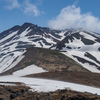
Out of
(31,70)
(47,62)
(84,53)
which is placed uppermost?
(84,53)

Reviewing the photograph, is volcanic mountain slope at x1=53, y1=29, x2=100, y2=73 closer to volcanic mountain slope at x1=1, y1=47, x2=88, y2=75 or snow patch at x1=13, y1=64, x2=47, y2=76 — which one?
volcanic mountain slope at x1=1, y1=47, x2=88, y2=75

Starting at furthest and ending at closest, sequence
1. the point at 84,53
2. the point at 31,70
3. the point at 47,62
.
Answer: the point at 84,53, the point at 47,62, the point at 31,70

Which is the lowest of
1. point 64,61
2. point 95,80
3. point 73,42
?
point 95,80

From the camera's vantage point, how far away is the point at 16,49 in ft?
583

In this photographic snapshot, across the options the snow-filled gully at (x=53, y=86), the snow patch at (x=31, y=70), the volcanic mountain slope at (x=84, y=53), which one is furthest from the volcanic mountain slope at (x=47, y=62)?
the snow-filled gully at (x=53, y=86)

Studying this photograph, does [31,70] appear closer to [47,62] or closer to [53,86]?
[47,62]

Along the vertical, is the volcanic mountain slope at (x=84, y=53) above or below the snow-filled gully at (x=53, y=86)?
above

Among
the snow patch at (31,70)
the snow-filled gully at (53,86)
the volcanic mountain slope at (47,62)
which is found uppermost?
the volcanic mountain slope at (47,62)

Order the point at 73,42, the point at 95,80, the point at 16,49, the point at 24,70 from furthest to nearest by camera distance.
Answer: the point at 16,49 → the point at 73,42 → the point at 24,70 → the point at 95,80

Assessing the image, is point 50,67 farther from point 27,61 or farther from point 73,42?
point 73,42

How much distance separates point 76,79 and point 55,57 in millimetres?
36890

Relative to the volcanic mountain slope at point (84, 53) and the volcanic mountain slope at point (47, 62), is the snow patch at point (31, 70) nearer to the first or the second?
the volcanic mountain slope at point (47, 62)

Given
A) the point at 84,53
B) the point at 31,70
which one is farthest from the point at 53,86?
the point at 84,53

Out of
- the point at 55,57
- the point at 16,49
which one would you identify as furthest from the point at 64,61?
the point at 16,49
